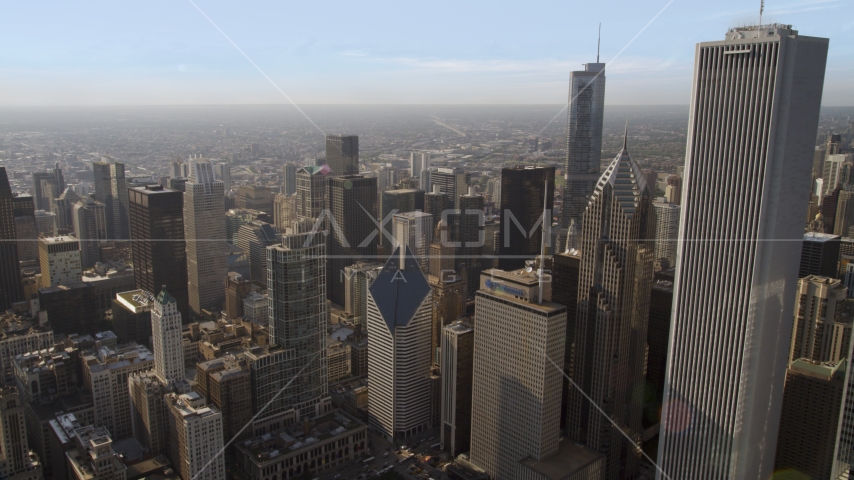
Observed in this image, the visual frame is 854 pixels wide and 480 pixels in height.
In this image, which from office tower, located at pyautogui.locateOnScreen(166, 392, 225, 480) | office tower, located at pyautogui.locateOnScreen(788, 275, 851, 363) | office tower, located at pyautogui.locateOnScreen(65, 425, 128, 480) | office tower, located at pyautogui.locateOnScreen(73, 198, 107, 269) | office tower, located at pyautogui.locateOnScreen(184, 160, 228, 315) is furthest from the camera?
office tower, located at pyautogui.locateOnScreen(73, 198, 107, 269)

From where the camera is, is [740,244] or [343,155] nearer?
[740,244]

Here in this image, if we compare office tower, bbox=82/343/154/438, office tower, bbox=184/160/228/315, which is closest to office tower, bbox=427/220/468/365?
office tower, bbox=82/343/154/438

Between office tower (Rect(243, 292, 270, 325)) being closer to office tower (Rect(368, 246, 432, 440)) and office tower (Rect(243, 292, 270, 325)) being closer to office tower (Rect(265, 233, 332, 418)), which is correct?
office tower (Rect(265, 233, 332, 418))

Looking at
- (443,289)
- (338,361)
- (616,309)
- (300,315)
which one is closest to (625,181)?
(616,309)

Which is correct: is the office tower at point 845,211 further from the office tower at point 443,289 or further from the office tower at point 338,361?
the office tower at point 338,361

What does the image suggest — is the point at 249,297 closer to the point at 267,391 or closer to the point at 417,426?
the point at 267,391

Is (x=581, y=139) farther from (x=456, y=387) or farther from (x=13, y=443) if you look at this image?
(x=13, y=443)
